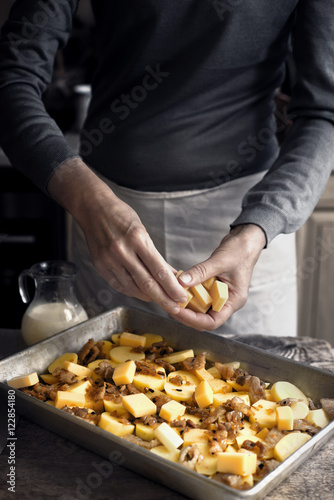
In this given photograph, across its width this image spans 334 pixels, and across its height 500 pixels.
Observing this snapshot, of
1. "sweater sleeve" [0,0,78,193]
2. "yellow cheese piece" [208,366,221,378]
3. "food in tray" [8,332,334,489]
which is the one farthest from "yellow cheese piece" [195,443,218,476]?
"sweater sleeve" [0,0,78,193]

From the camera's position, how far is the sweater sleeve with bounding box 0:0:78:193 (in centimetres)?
112

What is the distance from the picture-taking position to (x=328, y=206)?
2211 mm

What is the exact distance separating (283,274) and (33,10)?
88 centimetres

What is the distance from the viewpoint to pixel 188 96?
133 cm

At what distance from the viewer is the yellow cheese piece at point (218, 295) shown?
1007mm

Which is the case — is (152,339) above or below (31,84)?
below

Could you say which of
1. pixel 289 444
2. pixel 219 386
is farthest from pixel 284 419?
pixel 219 386

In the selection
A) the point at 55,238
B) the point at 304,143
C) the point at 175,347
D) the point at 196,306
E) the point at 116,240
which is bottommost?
the point at 55,238

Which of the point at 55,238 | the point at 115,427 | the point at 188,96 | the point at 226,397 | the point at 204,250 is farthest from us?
the point at 55,238

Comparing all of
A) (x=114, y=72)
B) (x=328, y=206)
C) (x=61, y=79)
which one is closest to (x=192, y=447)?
(x=114, y=72)

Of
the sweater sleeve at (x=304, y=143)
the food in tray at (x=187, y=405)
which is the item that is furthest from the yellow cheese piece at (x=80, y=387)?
the sweater sleeve at (x=304, y=143)

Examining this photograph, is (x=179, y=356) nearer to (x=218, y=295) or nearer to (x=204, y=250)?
(x=218, y=295)

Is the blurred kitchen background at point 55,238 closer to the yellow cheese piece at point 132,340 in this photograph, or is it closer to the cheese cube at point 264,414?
the yellow cheese piece at point 132,340

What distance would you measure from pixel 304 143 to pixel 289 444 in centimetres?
68
